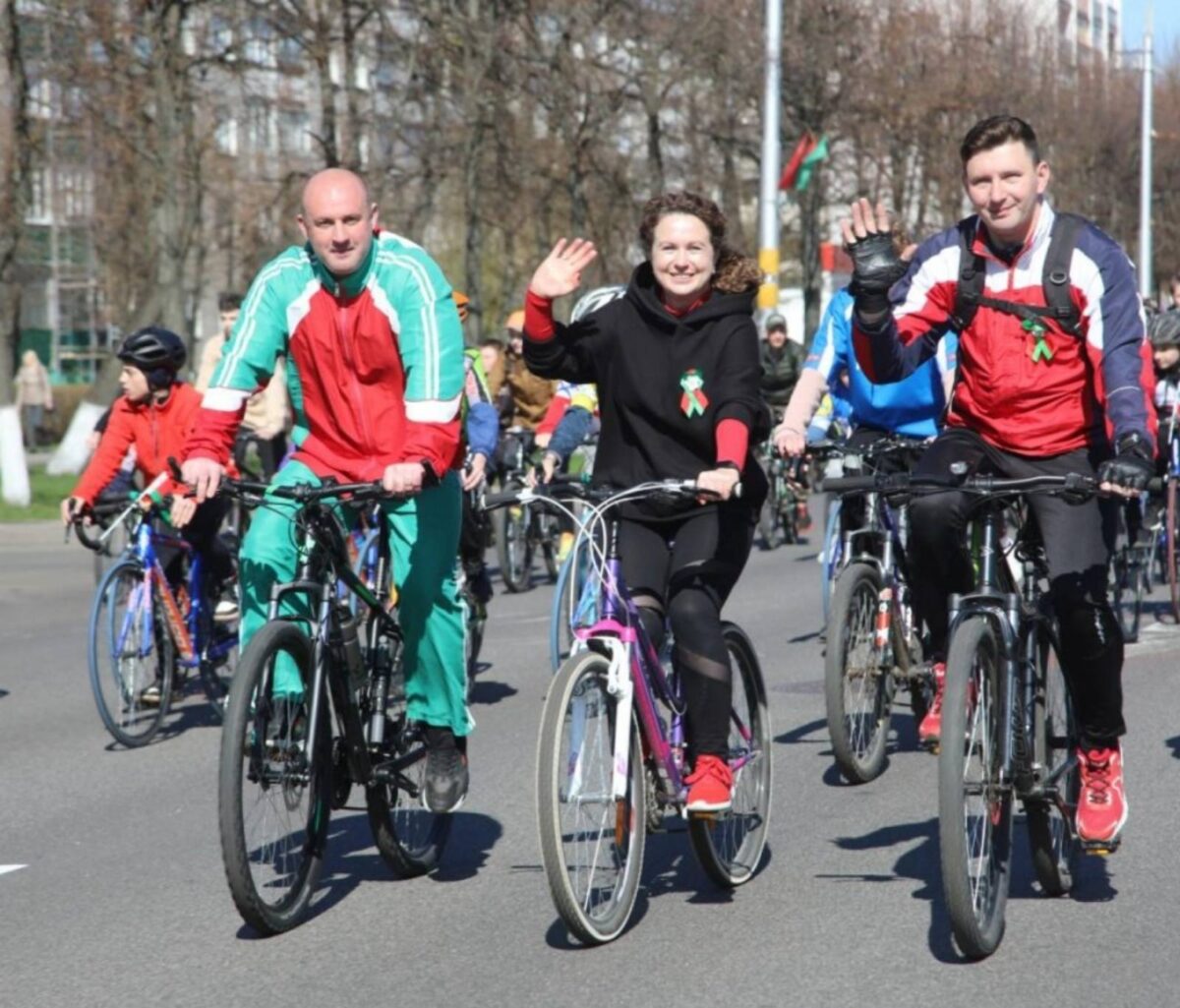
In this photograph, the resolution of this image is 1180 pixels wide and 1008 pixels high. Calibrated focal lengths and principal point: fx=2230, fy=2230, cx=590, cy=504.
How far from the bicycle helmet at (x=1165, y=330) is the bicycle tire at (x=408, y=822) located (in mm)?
6367

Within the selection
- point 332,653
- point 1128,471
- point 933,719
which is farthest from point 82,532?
point 1128,471

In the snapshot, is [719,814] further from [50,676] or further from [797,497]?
[797,497]

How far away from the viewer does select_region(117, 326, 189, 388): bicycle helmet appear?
30.2 feet

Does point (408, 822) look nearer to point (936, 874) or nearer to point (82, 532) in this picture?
point (936, 874)

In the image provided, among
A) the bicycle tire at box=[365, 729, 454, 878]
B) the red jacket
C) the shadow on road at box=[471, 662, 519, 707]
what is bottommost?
the shadow on road at box=[471, 662, 519, 707]

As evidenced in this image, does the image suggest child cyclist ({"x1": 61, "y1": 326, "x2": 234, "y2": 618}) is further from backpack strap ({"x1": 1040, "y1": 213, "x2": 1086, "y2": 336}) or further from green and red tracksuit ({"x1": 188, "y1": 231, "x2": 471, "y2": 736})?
backpack strap ({"x1": 1040, "y1": 213, "x2": 1086, "y2": 336})

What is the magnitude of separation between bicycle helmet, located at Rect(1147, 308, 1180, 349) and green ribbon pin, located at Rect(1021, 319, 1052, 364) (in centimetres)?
610

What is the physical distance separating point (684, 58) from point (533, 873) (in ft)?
88.6

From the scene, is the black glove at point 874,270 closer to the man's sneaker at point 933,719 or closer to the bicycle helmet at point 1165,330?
the man's sneaker at point 933,719

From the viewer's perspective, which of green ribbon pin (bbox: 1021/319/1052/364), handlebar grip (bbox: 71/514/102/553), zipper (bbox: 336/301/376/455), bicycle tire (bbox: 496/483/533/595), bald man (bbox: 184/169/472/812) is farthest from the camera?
bicycle tire (bbox: 496/483/533/595)

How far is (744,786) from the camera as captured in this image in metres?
6.01

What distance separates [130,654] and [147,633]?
0.13 meters

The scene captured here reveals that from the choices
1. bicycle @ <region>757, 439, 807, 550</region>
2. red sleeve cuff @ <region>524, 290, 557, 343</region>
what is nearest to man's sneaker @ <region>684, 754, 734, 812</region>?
red sleeve cuff @ <region>524, 290, 557, 343</region>

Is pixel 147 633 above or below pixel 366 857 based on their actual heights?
above
